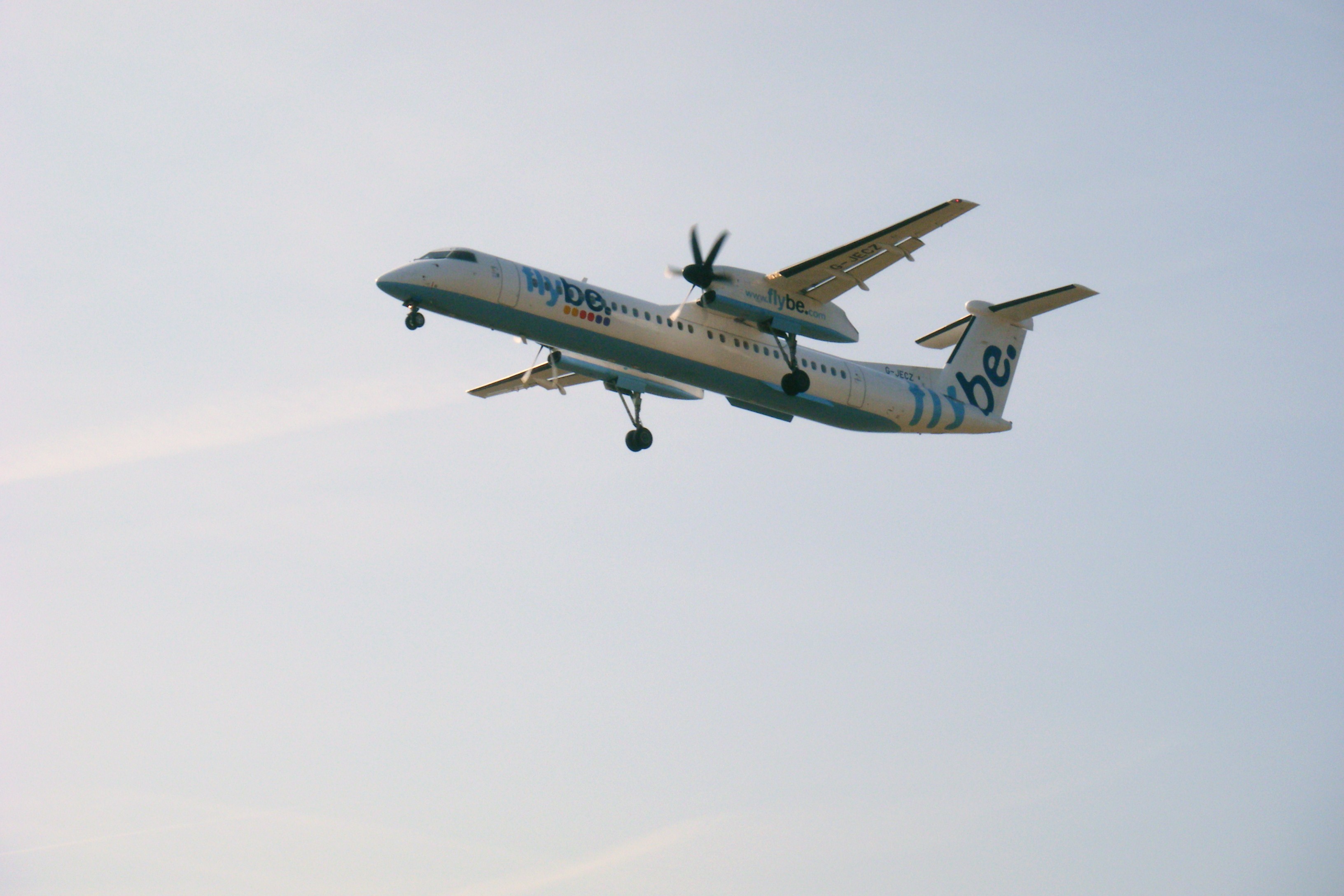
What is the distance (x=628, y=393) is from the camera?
2769cm

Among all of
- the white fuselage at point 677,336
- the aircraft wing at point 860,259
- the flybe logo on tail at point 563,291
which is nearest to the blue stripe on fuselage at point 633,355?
the white fuselage at point 677,336

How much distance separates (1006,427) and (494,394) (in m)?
12.0

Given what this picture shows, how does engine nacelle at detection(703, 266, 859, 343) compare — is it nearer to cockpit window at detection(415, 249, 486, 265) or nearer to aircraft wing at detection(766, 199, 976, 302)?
aircraft wing at detection(766, 199, 976, 302)

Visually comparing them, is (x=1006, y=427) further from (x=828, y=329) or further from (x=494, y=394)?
(x=494, y=394)

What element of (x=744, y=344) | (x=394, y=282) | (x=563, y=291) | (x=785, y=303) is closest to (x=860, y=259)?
(x=785, y=303)

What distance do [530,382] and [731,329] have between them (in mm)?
6348

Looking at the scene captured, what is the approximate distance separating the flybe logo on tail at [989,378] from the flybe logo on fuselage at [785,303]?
5506mm

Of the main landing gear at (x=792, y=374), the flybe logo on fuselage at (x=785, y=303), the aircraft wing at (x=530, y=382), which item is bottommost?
the main landing gear at (x=792, y=374)

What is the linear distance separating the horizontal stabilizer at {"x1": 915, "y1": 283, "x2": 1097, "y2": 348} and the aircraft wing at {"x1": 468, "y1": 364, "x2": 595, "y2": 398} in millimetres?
8367

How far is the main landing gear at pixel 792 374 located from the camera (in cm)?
2550

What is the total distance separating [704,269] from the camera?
24.5 metres

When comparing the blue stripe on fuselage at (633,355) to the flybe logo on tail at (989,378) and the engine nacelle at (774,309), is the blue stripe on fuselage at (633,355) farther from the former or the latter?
the flybe logo on tail at (989,378)

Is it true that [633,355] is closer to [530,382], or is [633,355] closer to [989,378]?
[530,382]

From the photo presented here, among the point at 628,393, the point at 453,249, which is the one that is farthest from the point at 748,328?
the point at 453,249
